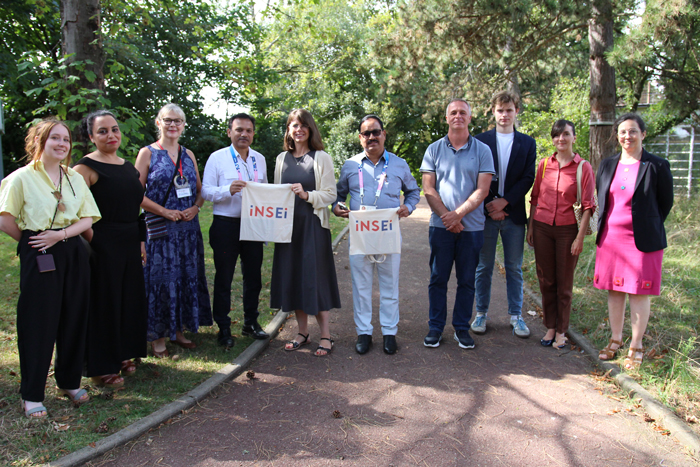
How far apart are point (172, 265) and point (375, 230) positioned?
2.15 metres

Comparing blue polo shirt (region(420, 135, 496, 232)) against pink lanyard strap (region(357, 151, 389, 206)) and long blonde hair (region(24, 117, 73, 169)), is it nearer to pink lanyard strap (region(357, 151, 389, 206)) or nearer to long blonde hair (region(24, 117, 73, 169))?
pink lanyard strap (region(357, 151, 389, 206))

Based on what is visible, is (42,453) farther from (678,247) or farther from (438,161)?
(678,247)

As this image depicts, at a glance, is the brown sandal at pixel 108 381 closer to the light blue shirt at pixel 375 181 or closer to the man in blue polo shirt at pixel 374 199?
the man in blue polo shirt at pixel 374 199

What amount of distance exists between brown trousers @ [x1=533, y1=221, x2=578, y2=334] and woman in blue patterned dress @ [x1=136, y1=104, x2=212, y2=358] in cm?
380

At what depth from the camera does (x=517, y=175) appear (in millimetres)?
5852

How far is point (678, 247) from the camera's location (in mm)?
9484

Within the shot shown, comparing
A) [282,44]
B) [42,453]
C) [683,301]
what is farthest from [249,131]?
[282,44]


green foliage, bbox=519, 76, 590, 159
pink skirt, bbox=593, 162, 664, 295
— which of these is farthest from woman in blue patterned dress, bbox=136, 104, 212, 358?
green foliage, bbox=519, 76, 590, 159

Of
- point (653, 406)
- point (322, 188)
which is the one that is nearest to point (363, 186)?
point (322, 188)

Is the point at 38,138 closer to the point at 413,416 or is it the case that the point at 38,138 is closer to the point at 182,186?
the point at 182,186

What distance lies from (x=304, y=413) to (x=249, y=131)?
9.98ft

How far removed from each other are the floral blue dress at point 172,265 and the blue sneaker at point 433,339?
8.36ft

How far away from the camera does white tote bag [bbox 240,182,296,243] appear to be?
5.32m

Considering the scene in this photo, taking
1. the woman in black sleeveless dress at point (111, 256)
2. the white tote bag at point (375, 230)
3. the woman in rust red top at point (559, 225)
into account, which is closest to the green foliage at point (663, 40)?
the woman in rust red top at point (559, 225)
